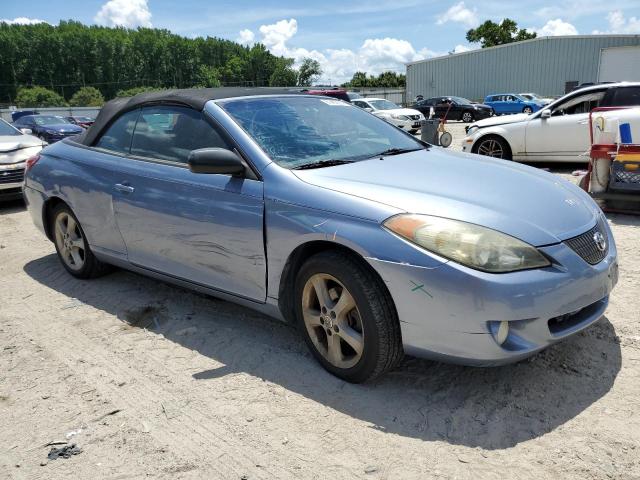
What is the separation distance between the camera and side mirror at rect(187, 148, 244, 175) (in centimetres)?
307

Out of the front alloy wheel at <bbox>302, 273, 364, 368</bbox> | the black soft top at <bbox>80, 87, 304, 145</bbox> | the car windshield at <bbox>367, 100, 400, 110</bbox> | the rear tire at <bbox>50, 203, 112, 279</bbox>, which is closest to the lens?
the front alloy wheel at <bbox>302, 273, 364, 368</bbox>

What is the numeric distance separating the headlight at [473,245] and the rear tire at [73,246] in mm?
3168

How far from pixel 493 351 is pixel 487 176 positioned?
1.12 meters

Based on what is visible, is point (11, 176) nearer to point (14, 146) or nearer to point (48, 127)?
point (14, 146)

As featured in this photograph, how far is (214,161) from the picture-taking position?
307 centimetres

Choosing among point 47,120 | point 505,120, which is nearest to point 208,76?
point 47,120

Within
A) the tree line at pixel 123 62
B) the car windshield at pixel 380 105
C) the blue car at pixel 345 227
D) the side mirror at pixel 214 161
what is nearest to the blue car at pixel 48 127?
the car windshield at pixel 380 105

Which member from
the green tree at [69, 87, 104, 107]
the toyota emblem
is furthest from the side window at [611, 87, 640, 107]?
the green tree at [69, 87, 104, 107]

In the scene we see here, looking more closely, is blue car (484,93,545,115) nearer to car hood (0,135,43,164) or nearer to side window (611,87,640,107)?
side window (611,87,640,107)

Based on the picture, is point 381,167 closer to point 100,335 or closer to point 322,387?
point 322,387

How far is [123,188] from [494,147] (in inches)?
306

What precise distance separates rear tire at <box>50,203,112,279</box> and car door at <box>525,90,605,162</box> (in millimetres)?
7757

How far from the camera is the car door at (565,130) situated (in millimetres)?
9219

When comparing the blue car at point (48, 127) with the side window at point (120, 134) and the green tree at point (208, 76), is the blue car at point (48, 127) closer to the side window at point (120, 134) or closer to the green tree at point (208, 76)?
the side window at point (120, 134)
